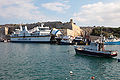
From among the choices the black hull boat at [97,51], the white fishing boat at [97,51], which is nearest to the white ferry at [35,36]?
the black hull boat at [97,51]

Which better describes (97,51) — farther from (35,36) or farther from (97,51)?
(35,36)

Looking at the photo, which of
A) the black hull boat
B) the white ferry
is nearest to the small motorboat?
the black hull boat

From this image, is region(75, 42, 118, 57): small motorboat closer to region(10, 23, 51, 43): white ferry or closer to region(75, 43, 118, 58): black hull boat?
region(75, 43, 118, 58): black hull boat

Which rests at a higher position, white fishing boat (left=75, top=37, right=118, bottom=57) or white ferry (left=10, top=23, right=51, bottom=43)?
white ferry (left=10, top=23, right=51, bottom=43)

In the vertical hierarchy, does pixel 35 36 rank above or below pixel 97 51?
above

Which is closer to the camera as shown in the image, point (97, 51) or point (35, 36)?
point (97, 51)

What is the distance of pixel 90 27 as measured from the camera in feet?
363

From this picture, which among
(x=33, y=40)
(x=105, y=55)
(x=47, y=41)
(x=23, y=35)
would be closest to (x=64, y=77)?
(x=105, y=55)

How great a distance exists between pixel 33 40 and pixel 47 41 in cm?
918

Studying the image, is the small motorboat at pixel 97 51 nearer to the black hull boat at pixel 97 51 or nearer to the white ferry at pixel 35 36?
the black hull boat at pixel 97 51

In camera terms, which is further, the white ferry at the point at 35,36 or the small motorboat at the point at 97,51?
the white ferry at the point at 35,36

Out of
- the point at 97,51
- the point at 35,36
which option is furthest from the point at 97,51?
the point at 35,36

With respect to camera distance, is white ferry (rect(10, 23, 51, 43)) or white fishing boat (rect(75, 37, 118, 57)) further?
white ferry (rect(10, 23, 51, 43))

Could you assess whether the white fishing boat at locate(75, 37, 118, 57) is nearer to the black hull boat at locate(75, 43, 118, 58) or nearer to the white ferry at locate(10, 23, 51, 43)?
the black hull boat at locate(75, 43, 118, 58)
